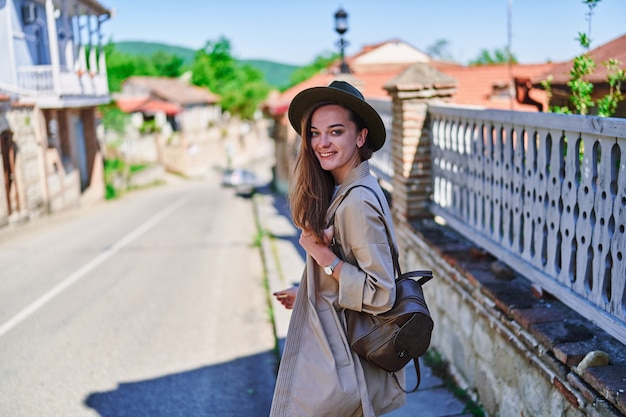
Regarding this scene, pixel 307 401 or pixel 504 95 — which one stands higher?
pixel 504 95

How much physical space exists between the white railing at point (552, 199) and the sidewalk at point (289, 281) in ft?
3.63

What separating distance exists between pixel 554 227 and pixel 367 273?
1560mm

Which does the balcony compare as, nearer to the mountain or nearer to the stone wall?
the stone wall

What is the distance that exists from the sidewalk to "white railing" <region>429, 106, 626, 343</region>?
1.11m

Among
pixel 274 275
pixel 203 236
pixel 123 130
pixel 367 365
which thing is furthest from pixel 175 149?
pixel 367 365

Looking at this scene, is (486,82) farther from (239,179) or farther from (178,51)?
(178,51)

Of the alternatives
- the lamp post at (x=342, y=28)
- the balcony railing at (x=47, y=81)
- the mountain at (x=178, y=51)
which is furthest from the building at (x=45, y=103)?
the mountain at (x=178, y=51)

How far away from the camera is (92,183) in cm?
2589

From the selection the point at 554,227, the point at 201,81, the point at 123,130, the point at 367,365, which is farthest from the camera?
the point at 201,81

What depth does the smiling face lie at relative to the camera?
2430mm

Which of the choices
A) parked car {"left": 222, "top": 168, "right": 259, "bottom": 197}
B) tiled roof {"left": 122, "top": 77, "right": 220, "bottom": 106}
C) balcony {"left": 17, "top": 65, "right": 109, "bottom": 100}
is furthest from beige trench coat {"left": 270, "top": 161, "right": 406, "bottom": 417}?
tiled roof {"left": 122, "top": 77, "right": 220, "bottom": 106}

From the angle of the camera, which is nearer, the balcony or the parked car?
the balcony

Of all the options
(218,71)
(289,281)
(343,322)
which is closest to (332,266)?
(343,322)

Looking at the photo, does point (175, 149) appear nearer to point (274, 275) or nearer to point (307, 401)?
point (274, 275)
